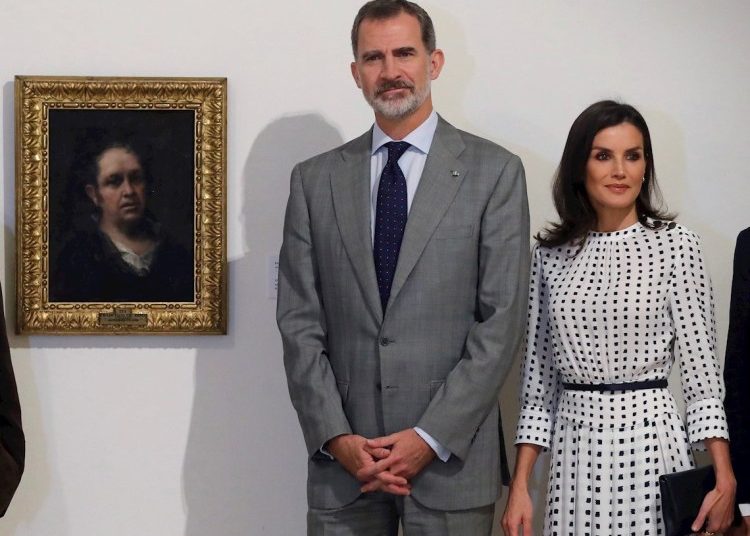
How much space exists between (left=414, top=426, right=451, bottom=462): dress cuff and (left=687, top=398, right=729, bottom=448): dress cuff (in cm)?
55

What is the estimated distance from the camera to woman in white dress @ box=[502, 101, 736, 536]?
Answer: 2.41 m

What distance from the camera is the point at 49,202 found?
3.11 meters

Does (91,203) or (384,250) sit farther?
(91,203)

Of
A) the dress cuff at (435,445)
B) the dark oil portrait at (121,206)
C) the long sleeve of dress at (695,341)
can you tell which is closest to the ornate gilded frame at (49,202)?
the dark oil portrait at (121,206)

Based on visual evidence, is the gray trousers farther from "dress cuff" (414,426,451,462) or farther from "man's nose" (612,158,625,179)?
"man's nose" (612,158,625,179)

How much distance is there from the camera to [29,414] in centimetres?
316

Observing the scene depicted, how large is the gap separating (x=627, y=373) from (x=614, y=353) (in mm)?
54

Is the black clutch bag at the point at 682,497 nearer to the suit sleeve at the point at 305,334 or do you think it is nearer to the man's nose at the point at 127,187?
the suit sleeve at the point at 305,334

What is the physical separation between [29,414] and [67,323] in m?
0.30

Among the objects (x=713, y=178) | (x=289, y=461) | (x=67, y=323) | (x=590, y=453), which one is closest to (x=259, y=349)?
(x=289, y=461)

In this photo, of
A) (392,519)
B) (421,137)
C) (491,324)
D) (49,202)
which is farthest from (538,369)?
(49,202)

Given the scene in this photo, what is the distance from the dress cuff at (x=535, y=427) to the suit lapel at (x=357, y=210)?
45cm

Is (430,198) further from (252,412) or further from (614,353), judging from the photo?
(252,412)

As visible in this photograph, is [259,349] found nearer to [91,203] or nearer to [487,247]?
[91,203]
